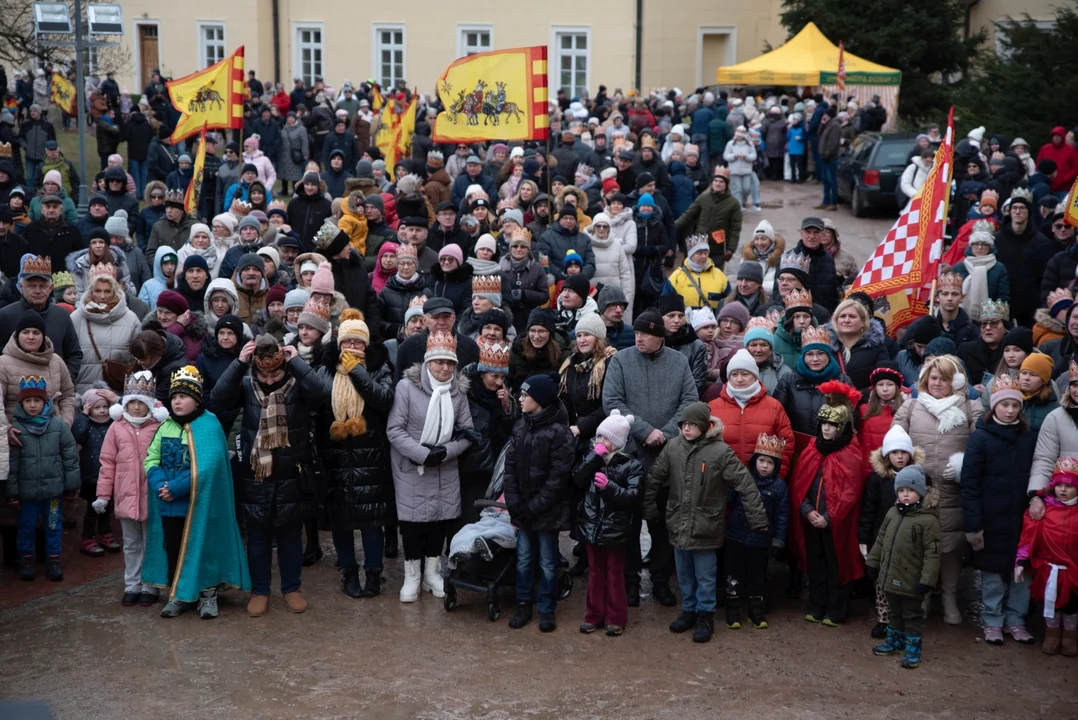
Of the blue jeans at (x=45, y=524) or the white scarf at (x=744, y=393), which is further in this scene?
the blue jeans at (x=45, y=524)

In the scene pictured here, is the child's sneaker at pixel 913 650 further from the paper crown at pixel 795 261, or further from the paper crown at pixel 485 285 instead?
the paper crown at pixel 795 261

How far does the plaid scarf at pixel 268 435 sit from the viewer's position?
26.6 feet

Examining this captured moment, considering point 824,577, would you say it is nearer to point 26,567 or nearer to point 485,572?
point 485,572

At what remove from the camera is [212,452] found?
8164 millimetres

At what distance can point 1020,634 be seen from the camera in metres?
8.02

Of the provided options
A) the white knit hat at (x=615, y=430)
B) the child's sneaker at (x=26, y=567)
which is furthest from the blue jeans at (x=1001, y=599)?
the child's sneaker at (x=26, y=567)

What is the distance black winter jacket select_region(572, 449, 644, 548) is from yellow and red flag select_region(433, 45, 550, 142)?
6170 millimetres

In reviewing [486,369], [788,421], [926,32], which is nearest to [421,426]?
[486,369]

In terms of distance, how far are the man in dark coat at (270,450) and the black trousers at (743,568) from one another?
8.67 ft

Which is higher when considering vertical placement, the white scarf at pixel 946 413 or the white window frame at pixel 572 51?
the white window frame at pixel 572 51

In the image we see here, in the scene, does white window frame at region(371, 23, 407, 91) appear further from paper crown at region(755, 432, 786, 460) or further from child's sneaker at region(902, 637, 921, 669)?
child's sneaker at region(902, 637, 921, 669)

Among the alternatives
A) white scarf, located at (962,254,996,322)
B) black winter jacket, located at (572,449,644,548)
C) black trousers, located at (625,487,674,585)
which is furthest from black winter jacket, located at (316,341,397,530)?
white scarf, located at (962,254,996,322)

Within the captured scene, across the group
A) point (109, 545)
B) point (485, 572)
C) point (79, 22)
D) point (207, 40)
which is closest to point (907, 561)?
point (485, 572)

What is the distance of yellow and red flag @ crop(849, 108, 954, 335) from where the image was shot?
10.6 meters
